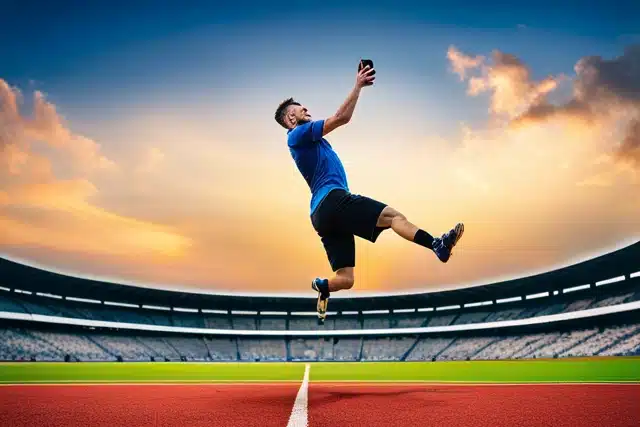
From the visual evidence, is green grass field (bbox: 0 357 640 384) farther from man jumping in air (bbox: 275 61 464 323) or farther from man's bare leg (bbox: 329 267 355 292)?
man jumping in air (bbox: 275 61 464 323)

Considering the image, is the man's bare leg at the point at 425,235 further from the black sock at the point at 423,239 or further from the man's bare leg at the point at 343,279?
the man's bare leg at the point at 343,279

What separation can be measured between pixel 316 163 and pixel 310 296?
168ft

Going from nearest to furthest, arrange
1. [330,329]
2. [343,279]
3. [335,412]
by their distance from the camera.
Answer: [335,412], [343,279], [330,329]

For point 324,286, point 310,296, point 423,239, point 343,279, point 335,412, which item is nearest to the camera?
point 335,412

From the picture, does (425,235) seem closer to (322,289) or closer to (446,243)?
(446,243)

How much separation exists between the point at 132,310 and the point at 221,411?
52.7m

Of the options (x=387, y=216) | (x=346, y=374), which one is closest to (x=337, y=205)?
(x=387, y=216)

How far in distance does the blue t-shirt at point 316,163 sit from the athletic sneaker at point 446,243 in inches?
45.9

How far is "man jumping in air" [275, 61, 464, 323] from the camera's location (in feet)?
15.1

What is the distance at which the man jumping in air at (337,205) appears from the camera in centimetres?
461

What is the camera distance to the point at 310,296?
182 feet

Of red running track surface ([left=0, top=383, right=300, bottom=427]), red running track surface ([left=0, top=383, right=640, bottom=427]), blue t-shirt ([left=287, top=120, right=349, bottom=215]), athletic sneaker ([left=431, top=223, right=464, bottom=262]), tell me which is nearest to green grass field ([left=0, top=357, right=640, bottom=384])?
red running track surface ([left=0, top=383, right=640, bottom=427])

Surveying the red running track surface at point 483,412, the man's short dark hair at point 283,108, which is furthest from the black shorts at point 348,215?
the red running track surface at point 483,412

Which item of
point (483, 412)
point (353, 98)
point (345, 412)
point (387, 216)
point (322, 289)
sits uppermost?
point (353, 98)
